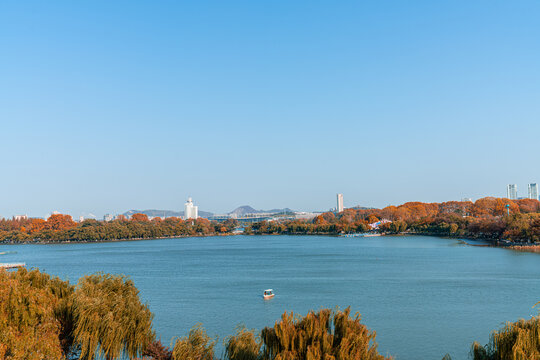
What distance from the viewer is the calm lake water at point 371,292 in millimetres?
14094

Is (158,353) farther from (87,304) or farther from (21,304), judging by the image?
(21,304)

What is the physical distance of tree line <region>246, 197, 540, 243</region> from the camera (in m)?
42.0

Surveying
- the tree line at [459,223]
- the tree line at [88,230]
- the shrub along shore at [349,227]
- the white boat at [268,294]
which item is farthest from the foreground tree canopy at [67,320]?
the tree line at [88,230]

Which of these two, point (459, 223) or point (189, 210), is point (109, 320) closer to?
point (459, 223)

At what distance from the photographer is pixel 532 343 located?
5.91 metres

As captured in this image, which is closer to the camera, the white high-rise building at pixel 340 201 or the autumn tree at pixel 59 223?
the autumn tree at pixel 59 223

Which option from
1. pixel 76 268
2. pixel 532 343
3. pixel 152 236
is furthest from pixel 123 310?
pixel 152 236


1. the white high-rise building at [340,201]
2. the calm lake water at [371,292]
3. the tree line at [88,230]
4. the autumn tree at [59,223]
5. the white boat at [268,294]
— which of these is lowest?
the calm lake water at [371,292]

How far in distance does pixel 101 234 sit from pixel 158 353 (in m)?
65.1

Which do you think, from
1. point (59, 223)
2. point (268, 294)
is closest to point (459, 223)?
point (268, 294)

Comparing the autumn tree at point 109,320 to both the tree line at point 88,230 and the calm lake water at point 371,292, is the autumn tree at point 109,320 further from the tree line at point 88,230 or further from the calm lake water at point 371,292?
the tree line at point 88,230

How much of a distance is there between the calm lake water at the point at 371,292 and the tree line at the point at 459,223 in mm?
8110

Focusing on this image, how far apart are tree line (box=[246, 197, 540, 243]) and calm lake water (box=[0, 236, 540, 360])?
26.6 feet

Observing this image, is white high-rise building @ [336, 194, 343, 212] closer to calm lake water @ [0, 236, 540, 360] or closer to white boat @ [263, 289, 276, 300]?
calm lake water @ [0, 236, 540, 360]
